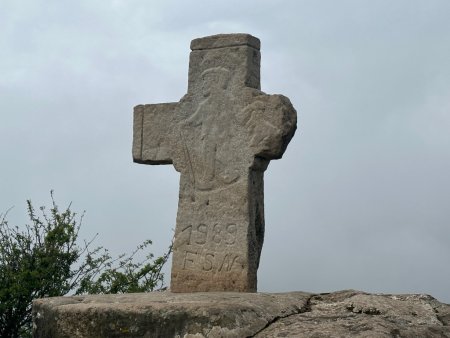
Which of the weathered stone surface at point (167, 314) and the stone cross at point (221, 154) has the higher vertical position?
the stone cross at point (221, 154)

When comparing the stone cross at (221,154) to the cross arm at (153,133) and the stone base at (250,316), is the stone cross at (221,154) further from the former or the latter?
the stone base at (250,316)

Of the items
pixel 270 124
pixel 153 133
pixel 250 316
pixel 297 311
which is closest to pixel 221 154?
pixel 270 124

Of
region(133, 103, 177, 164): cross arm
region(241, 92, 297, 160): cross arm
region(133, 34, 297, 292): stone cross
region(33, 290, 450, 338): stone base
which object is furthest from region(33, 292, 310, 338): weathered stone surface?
region(133, 103, 177, 164): cross arm

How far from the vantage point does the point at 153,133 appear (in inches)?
315

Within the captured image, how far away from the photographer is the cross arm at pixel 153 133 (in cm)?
789

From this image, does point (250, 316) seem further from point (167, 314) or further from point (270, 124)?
Result: point (270, 124)

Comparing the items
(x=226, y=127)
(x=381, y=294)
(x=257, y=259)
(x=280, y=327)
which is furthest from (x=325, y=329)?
(x=226, y=127)

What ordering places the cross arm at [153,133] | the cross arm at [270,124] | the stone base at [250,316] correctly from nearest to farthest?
the stone base at [250,316] → the cross arm at [270,124] → the cross arm at [153,133]

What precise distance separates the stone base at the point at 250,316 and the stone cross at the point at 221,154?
29.6 inches

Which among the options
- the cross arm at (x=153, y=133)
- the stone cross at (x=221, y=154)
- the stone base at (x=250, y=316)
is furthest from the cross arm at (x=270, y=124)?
the stone base at (x=250, y=316)

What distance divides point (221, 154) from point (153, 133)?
2.65ft

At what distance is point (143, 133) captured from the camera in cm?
807

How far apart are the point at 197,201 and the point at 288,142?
0.92m

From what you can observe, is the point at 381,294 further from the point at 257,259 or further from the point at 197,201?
the point at 197,201
